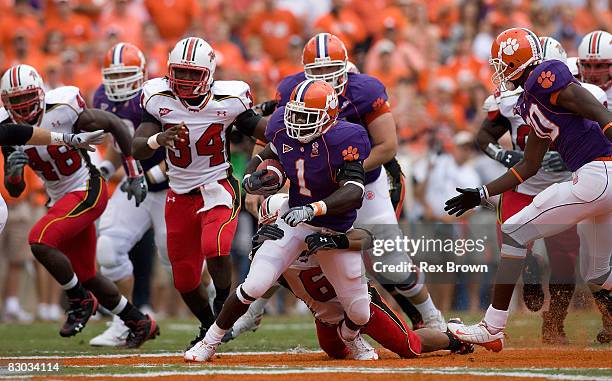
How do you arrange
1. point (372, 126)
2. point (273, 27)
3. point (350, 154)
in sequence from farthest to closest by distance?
point (273, 27), point (372, 126), point (350, 154)

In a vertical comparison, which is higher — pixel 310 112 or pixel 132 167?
pixel 310 112

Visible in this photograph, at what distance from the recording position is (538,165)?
21.7 feet

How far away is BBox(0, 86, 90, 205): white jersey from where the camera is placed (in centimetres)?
762

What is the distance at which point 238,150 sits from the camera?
34.3 ft

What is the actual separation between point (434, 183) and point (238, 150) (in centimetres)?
198

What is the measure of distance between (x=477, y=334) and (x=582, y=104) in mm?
1443

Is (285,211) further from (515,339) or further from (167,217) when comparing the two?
(515,339)

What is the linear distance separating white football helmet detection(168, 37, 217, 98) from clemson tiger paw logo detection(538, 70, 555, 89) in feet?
6.69

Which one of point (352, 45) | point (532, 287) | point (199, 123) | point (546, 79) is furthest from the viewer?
point (352, 45)

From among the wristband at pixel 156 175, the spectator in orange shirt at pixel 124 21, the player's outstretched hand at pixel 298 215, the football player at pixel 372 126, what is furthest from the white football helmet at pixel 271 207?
the spectator in orange shirt at pixel 124 21

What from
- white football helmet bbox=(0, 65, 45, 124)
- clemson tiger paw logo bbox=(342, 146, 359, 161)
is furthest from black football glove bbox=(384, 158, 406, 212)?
white football helmet bbox=(0, 65, 45, 124)

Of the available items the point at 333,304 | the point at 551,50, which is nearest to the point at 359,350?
the point at 333,304

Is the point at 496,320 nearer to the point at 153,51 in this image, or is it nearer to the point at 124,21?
the point at 153,51

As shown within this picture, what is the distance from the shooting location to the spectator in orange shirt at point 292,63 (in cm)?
1231
